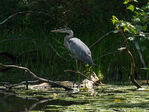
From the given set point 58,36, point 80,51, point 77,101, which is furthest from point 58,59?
point 77,101

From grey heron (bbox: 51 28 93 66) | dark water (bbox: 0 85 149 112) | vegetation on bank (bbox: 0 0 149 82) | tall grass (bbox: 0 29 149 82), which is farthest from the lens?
vegetation on bank (bbox: 0 0 149 82)

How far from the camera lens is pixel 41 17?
37.3ft

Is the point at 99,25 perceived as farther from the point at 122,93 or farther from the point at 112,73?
the point at 122,93

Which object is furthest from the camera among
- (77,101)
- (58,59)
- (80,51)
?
(58,59)

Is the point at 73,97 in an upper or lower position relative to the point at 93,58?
lower

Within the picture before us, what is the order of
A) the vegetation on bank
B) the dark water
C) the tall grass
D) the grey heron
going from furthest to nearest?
the vegetation on bank, the grey heron, the tall grass, the dark water

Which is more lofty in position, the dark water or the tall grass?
the tall grass

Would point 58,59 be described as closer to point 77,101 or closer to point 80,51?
point 80,51

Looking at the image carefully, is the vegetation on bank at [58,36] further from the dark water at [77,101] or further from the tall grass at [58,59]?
the dark water at [77,101]

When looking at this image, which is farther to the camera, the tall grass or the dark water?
the tall grass

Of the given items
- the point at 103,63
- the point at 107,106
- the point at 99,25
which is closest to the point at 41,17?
the point at 99,25

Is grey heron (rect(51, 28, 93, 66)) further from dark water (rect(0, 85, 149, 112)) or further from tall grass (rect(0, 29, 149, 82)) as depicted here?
dark water (rect(0, 85, 149, 112))

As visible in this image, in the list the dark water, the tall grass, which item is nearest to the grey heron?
the tall grass

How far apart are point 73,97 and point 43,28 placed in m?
6.41
